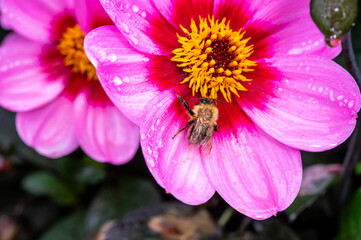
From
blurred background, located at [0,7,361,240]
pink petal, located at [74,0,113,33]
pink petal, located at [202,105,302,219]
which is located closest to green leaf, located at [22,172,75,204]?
blurred background, located at [0,7,361,240]

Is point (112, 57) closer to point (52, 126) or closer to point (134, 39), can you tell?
point (134, 39)

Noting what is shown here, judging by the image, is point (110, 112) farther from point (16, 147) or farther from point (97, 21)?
point (16, 147)

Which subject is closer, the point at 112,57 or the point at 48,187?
the point at 112,57

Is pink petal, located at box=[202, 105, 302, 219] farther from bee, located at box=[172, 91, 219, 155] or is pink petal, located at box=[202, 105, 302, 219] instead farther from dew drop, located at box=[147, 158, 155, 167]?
dew drop, located at box=[147, 158, 155, 167]

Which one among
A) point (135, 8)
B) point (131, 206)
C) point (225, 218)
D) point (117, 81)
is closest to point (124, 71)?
point (117, 81)

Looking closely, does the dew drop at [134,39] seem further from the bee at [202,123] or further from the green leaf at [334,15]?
the green leaf at [334,15]

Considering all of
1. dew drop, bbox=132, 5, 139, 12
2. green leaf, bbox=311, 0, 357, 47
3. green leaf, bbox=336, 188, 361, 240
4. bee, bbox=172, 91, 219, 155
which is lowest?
green leaf, bbox=336, 188, 361, 240

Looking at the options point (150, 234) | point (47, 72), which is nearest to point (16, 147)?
point (47, 72)
